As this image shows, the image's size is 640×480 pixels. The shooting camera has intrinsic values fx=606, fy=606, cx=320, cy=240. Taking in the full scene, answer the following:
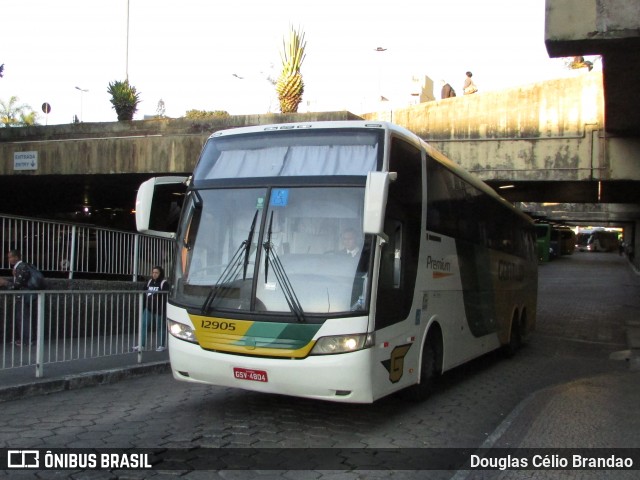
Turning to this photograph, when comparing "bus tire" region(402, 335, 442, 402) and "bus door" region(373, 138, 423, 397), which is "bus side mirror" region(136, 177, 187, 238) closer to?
"bus door" region(373, 138, 423, 397)

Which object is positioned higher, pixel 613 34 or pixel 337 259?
pixel 613 34

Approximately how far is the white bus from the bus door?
0.07 feet

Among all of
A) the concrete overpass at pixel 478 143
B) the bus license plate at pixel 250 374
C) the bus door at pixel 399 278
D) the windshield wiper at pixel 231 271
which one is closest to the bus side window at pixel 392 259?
the bus door at pixel 399 278

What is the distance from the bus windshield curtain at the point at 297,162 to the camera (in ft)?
21.0

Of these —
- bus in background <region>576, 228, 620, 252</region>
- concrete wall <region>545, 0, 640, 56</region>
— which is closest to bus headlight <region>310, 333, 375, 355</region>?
concrete wall <region>545, 0, 640, 56</region>

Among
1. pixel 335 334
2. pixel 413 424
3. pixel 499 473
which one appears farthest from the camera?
pixel 413 424

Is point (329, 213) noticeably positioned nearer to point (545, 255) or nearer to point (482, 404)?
point (482, 404)

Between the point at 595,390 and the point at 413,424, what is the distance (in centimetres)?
337

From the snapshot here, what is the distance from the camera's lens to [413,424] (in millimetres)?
6801

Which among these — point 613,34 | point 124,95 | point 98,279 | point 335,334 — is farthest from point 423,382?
point 124,95

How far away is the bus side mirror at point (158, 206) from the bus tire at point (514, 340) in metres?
7.84

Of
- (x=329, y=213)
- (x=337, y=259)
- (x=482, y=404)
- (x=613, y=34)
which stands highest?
(x=613, y=34)

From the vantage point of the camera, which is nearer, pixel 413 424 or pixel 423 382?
pixel 413 424

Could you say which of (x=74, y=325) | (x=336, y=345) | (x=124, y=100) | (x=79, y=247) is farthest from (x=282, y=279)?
(x=124, y=100)
